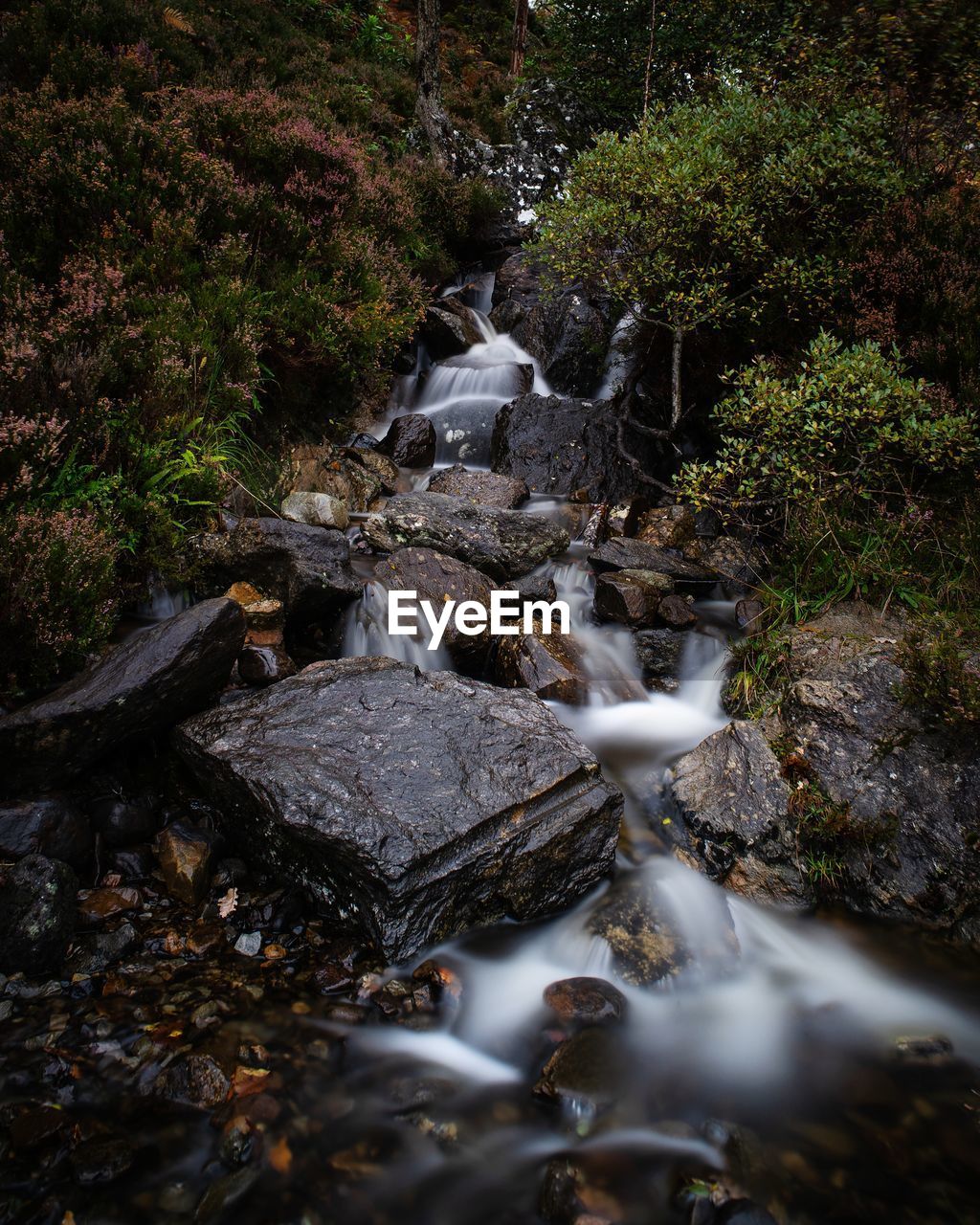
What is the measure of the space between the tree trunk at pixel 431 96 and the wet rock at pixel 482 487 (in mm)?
9740

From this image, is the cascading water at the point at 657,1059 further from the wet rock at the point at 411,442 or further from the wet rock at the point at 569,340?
the wet rock at the point at 569,340

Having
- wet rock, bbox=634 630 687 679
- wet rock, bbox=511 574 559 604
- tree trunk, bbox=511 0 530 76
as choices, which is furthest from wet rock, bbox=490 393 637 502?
tree trunk, bbox=511 0 530 76

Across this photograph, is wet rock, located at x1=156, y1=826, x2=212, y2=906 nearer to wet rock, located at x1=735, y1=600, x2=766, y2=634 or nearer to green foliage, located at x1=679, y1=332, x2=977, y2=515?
wet rock, located at x1=735, y1=600, x2=766, y2=634

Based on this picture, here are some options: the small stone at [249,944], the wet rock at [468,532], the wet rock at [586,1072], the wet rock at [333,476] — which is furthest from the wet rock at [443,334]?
the wet rock at [586,1072]

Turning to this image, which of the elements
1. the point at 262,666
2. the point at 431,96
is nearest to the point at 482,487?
the point at 262,666

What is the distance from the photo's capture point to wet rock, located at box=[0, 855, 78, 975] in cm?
285

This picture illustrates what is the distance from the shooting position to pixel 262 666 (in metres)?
4.69

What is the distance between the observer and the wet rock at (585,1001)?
10.3 ft

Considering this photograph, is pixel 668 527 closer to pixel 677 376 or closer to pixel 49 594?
pixel 677 376

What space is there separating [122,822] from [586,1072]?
2719 millimetres

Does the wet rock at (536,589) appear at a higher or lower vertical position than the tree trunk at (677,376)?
lower

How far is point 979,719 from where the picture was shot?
3842 millimetres

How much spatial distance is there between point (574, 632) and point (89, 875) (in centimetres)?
419

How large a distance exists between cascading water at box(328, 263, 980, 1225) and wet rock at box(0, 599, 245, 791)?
6.77 ft
